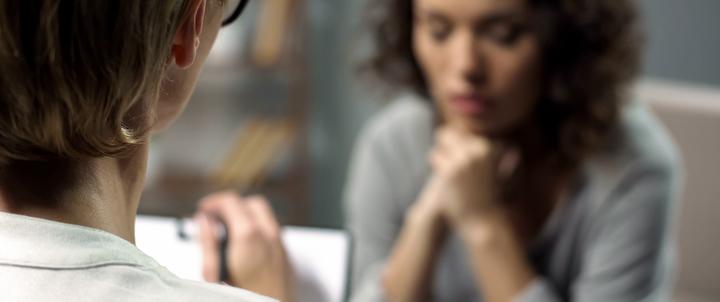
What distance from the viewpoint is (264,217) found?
2.76 feet

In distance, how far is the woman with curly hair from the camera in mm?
1052

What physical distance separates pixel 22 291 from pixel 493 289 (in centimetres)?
73

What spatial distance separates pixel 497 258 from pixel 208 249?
0.38 meters

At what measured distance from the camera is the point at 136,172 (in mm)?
512

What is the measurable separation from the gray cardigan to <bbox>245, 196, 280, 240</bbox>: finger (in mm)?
216

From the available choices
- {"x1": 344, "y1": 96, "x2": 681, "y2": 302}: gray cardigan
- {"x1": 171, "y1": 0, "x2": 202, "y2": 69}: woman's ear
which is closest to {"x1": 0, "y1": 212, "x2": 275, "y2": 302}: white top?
{"x1": 171, "y1": 0, "x2": 202, "y2": 69}: woman's ear

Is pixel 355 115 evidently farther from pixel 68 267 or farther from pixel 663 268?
pixel 68 267

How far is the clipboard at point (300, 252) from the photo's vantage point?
785mm

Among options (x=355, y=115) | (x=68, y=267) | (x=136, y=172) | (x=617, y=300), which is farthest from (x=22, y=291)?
(x=355, y=115)

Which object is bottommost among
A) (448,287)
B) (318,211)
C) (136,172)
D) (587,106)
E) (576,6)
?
(318,211)

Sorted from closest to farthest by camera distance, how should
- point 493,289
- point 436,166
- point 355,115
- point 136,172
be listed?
1. point 136,172
2. point 493,289
3. point 436,166
4. point 355,115

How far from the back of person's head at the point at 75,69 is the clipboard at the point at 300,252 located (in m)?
0.35

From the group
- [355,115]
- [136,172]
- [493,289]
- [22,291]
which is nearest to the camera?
[22,291]

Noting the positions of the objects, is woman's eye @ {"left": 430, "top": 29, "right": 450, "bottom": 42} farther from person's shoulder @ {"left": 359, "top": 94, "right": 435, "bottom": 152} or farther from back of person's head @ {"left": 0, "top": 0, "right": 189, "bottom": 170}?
back of person's head @ {"left": 0, "top": 0, "right": 189, "bottom": 170}
